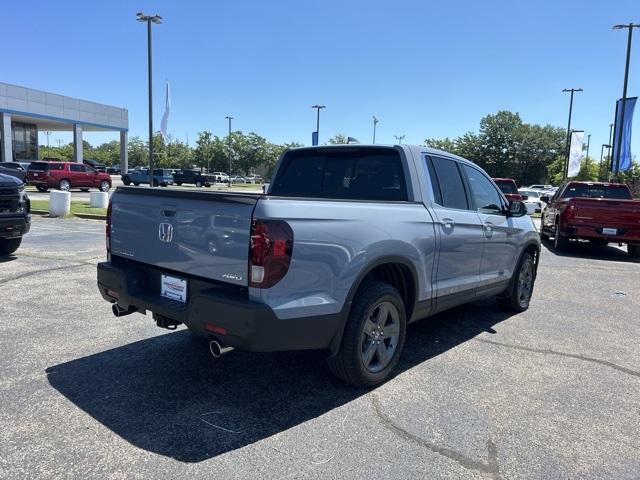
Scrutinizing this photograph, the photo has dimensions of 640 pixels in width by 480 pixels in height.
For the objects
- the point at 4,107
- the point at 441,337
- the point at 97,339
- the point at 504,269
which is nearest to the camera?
the point at 97,339

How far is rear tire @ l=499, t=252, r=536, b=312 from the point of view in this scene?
19.8ft

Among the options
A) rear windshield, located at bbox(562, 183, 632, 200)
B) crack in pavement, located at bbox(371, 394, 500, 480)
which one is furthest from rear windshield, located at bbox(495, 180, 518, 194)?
crack in pavement, located at bbox(371, 394, 500, 480)

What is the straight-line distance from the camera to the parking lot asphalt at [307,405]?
2.79 m

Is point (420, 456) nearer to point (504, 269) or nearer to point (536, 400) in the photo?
point (536, 400)

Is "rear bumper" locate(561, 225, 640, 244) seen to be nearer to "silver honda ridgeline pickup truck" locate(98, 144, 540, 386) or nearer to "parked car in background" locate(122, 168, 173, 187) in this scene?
"silver honda ridgeline pickup truck" locate(98, 144, 540, 386)

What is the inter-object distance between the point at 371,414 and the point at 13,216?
7088mm

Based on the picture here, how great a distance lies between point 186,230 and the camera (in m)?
3.39

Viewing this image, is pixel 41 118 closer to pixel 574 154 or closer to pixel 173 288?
pixel 574 154

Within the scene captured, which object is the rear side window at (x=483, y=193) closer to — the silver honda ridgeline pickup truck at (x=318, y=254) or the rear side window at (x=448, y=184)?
the silver honda ridgeline pickup truck at (x=318, y=254)

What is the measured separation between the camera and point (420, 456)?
2.89 m

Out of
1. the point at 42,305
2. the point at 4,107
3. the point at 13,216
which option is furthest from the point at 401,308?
the point at 4,107

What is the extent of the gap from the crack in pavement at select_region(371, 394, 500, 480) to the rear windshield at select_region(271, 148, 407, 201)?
6.08ft

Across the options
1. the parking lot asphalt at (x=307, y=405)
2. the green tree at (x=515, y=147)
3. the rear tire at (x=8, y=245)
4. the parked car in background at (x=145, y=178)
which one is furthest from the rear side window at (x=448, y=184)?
the green tree at (x=515, y=147)

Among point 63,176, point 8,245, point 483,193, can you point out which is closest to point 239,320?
point 483,193
